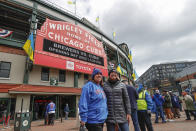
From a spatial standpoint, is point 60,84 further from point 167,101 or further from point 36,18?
point 167,101

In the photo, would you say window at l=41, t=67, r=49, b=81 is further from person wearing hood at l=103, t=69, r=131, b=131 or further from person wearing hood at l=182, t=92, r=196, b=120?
person wearing hood at l=182, t=92, r=196, b=120

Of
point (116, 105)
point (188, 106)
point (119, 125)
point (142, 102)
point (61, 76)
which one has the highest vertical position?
point (61, 76)

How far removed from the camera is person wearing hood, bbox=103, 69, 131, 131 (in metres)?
2.53

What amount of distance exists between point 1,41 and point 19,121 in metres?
8.09

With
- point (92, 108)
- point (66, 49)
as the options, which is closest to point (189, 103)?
point (92, 108)

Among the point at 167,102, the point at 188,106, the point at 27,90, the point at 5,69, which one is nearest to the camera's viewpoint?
the point at 188,106

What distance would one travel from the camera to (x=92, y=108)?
2.27m

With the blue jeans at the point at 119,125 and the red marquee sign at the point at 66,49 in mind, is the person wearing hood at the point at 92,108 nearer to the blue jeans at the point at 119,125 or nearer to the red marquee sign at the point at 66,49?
the blue jeans at the point at 119,125

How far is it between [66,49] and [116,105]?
39.1 feet

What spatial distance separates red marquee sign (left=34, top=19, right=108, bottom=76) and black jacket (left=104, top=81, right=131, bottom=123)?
9.97 metres

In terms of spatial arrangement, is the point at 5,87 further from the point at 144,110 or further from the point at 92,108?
the point at 144,110

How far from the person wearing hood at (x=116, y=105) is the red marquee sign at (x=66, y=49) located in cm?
992

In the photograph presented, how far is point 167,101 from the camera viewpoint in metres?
7.50

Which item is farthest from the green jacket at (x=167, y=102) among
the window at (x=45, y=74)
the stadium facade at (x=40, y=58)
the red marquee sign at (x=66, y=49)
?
the window at (x=45, y=74)
